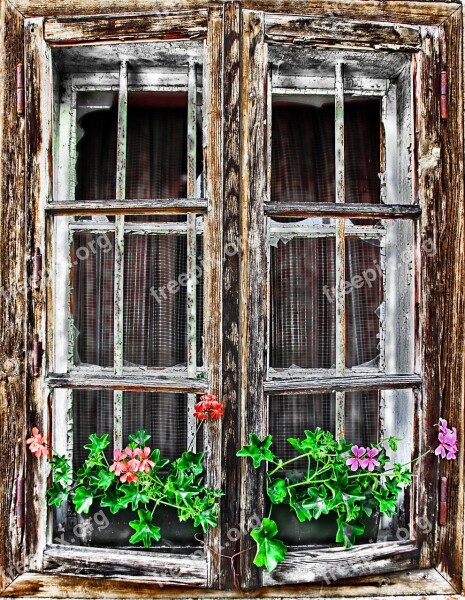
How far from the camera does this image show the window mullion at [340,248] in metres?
1.84

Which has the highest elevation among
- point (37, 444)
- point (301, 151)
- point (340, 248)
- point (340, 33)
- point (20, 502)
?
point (340, 33)

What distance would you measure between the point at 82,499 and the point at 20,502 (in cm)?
24

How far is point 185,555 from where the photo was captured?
172 centimetres

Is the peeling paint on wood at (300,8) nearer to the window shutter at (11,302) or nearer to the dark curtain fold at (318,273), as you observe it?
the window shutter at (11,302)

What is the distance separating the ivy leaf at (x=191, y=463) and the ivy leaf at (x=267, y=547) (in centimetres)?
27

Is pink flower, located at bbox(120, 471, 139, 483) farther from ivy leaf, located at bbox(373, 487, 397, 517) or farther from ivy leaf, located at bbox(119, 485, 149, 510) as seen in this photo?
ivy leaf, located at bbox(373, 487, 397, 517)

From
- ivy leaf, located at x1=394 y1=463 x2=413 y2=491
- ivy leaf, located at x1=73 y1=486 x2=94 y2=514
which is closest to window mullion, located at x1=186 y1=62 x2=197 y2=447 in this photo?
ivy leaf, located at x1=73 y1=486 x2=94 y2=514

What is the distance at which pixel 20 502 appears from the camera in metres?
1.71

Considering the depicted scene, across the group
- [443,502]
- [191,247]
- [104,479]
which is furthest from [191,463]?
[443,502]

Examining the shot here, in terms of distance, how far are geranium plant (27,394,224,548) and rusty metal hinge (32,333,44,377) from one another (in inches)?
7.9

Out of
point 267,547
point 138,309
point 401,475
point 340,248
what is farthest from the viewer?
point 138,309

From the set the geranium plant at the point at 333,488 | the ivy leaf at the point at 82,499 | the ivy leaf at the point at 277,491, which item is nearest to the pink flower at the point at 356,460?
the geranium plant at the point at 333,488

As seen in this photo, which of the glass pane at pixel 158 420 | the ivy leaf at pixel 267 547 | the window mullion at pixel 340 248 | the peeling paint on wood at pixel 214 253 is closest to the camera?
the ivy leaf at pixel 267 547

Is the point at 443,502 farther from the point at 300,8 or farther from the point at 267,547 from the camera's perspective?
the point at 300,8
